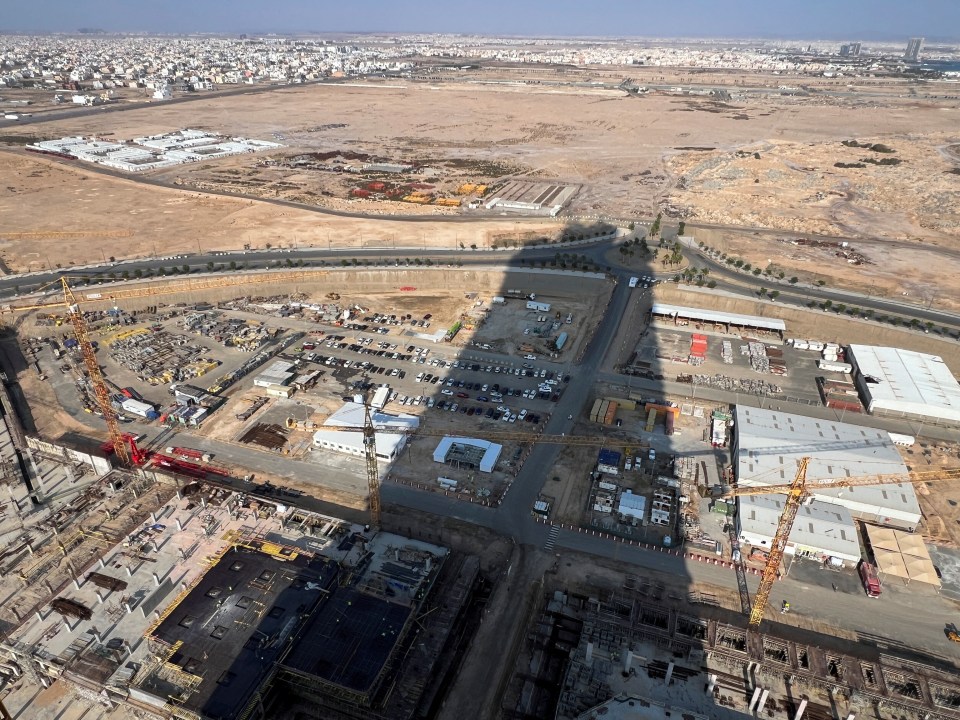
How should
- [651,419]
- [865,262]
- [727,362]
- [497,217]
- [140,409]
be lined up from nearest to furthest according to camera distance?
[651,419]
[140,409]
[727,362]
[865,262]
[497,217]

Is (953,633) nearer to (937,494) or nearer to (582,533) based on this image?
(937,494)

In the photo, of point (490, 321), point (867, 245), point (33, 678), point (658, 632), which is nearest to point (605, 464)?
point (658, 632)

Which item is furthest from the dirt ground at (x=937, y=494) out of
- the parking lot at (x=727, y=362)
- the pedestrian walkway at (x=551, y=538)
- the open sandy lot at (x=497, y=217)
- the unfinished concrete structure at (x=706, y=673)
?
the open sandy lot at (x=497, y=217)

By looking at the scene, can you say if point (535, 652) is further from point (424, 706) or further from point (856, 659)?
point (856, 659)

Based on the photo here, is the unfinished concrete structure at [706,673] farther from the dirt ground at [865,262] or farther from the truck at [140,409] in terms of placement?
the dirt ground at [865,262]

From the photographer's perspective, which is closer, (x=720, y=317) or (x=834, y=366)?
(x=834, y=366)

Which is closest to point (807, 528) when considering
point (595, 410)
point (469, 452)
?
point (595, 410)
